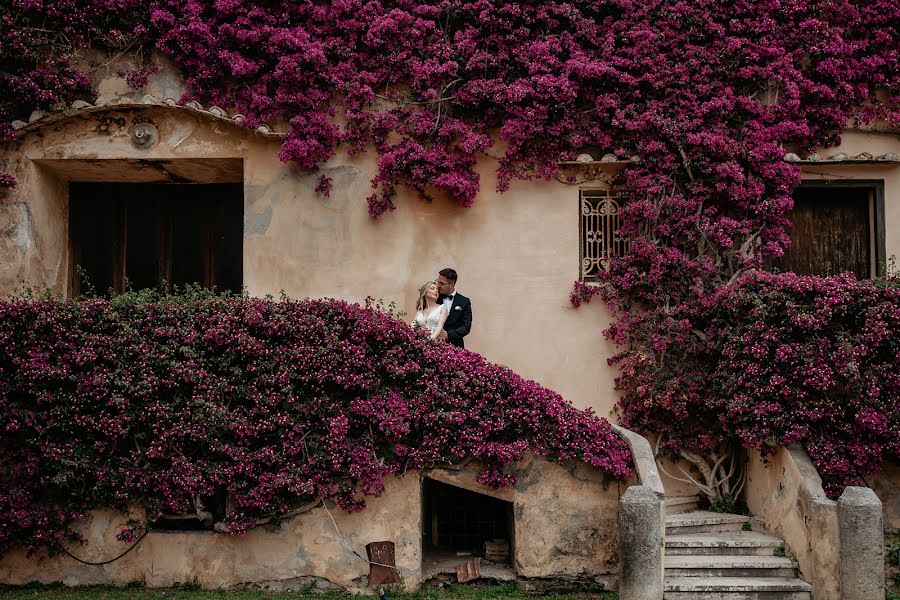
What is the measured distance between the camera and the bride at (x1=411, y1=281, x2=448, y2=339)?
9125mm

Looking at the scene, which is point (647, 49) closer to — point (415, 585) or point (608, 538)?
point (608, 538)

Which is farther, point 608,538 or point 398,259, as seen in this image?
point 398,259

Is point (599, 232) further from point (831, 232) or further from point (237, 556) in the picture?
point (237, 556)

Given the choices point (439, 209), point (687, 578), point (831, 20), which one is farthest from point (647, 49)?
point (687, 578)

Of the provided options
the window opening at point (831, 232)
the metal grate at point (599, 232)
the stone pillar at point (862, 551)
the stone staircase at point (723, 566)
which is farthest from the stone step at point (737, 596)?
the window opening at point (831, 232)

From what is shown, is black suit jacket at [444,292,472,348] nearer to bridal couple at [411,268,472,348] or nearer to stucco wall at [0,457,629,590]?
bridal couple at [411,268,472,348]

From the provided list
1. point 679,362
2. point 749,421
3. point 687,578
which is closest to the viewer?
point 687,578

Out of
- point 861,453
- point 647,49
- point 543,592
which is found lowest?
point 543,592

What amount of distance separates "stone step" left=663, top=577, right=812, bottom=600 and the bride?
355 cm

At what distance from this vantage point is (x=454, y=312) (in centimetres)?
928

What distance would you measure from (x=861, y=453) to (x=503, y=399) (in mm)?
3525

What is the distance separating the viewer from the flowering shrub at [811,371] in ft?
26.0

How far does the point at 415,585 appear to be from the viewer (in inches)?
315

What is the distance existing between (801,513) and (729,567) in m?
0.85
